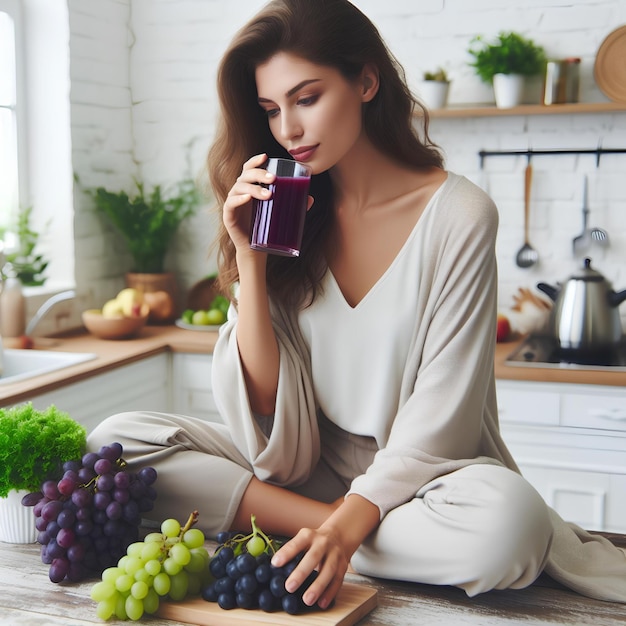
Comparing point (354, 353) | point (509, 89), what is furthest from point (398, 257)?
point (509, 89)

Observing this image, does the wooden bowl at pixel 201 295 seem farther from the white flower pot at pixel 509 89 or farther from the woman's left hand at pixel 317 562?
the woman's left hand at pixel 317 562

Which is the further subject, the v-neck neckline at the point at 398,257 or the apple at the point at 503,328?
the apple at the point at 503,328

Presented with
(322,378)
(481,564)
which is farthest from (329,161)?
(481,564)

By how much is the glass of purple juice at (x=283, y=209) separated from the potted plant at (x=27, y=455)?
572 millimetres

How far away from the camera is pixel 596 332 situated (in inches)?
120

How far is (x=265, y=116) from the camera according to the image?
6.43 feet

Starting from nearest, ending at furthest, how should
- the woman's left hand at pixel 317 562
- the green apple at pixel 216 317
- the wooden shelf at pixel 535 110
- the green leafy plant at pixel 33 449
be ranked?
the woman's left hand at pixel 317 562, the green leafy plant at pixel 33 449, the wooden shelf at pixel 535 110, the green apple at pixel 216 317

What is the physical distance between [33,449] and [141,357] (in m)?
1.43

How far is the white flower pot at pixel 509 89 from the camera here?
11.0 ft

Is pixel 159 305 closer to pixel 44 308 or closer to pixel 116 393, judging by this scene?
pixel 44 308

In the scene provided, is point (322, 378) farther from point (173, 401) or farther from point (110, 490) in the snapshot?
point (173, 401)

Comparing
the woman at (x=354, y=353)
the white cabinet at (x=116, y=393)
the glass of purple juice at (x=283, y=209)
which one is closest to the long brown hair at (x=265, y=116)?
the woman at (x=354, y=353)

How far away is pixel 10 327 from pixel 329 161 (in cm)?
186

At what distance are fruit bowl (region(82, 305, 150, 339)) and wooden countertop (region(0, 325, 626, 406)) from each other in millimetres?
30
